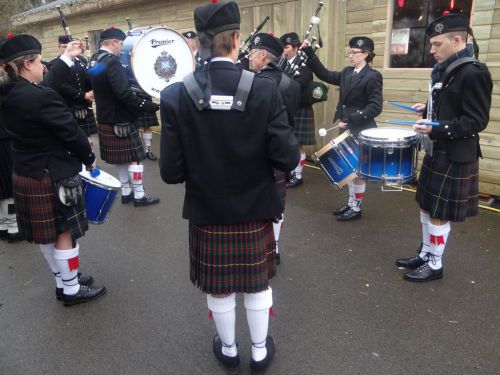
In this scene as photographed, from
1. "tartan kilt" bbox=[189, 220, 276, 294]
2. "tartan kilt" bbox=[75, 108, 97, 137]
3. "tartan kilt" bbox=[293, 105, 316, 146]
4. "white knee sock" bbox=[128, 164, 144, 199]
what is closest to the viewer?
"tartan kilt" bbox=[189, 220, 276, 294]

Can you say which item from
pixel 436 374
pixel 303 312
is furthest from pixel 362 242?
pixel 436 374

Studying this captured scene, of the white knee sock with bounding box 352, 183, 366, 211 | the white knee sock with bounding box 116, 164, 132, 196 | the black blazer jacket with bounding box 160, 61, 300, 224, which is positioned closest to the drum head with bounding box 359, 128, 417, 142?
the white knee sock with bounding box 352, 183, 366, 211

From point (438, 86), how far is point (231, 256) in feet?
5.80

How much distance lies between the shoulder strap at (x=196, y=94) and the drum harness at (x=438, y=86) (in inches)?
65.9

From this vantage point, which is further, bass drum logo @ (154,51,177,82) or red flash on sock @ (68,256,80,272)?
bass drum logo @ (154,51,177,82)

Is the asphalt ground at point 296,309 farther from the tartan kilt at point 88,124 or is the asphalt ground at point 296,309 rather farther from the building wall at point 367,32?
the tartan kilt at point 88,124

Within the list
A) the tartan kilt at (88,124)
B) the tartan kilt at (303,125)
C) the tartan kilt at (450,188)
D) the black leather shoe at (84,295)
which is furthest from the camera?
the tartan kilt at (88,124)

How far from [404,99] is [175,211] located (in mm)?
2969

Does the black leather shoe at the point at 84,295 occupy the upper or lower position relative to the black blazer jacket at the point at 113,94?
lower

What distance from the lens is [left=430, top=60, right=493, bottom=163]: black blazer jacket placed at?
2363 mm

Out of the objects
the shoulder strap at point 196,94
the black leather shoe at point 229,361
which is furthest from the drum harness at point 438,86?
the black leather shoe at point 229,361

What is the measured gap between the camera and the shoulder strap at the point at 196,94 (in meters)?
1.58

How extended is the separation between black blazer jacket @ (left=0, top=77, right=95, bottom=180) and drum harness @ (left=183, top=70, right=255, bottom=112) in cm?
107

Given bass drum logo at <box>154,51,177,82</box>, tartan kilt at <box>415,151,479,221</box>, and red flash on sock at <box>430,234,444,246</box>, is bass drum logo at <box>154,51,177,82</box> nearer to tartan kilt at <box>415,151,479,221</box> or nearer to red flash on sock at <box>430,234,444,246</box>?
tartan kilt at <box>415,151,479,221</box>
